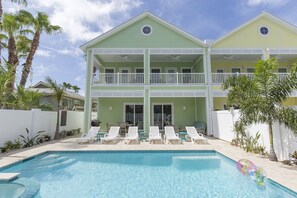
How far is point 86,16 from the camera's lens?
550 inches

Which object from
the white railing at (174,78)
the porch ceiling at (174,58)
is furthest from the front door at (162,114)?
the porch ceiling at (174,58)

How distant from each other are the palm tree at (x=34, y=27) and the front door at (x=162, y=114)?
11038 mm

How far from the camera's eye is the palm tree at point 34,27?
13180 mm

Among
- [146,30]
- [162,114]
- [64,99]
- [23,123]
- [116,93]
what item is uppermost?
[146,30]

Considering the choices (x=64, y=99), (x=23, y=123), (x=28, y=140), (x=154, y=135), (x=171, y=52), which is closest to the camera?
(x=23, y=123)

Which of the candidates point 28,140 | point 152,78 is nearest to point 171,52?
point 152,78

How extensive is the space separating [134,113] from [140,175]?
35.7 ft

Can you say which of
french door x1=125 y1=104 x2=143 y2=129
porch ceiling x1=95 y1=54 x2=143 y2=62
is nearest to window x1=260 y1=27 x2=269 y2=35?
porch ceiling x1=95 y1=54 x2=143 y2=62

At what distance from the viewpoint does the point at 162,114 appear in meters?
17.1

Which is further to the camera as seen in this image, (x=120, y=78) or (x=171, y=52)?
(x=120, y=78)

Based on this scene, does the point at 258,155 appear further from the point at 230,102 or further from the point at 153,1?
the point at 153,1

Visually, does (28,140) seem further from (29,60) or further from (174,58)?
(174,58)

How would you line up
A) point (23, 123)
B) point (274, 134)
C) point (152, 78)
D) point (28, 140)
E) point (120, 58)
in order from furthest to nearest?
1. point (120, 58)
2. point (152, 78)
3. point (28, 140)
4. point (23, 123)
5. point (274, 134)

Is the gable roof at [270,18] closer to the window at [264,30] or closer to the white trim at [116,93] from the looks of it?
the window at [264,30]
